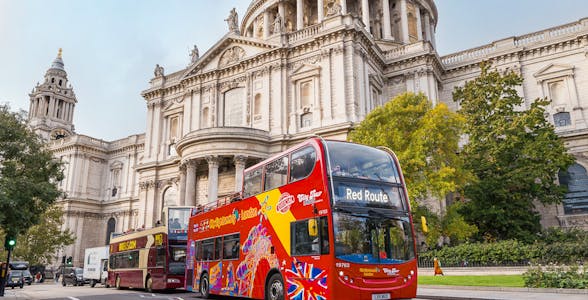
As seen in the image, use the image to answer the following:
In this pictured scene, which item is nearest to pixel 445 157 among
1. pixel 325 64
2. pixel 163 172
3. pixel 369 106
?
pixel 369 106

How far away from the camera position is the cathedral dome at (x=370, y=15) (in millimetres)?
51344

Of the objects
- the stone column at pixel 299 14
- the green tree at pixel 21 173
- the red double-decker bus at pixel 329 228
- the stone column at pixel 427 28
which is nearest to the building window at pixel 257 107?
the green tree at pixel 21 173

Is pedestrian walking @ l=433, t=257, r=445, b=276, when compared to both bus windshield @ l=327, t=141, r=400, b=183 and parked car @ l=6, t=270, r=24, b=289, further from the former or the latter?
parked car @ l=6, t=270, r=24, b=289

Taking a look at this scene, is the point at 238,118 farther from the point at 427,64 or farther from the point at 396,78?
the point at 427,64

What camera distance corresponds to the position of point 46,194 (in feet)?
59.1

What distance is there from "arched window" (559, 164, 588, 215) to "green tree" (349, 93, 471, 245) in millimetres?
12542

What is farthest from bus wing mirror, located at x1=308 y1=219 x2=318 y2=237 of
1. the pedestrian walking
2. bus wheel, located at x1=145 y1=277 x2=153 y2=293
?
bus wheel, located at x1=145 y1=277 x2=153 y2=293

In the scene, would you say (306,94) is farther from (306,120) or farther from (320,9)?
(320,9)

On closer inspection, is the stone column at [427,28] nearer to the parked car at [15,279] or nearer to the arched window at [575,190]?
the arched window at [575,190]

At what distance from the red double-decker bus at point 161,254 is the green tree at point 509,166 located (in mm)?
17188

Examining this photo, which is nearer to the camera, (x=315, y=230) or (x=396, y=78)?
(x=315, y=230)

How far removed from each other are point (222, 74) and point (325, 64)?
1075 centimetres

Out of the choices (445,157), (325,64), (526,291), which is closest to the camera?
(526,291)

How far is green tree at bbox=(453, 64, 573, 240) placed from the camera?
25.9 metres
